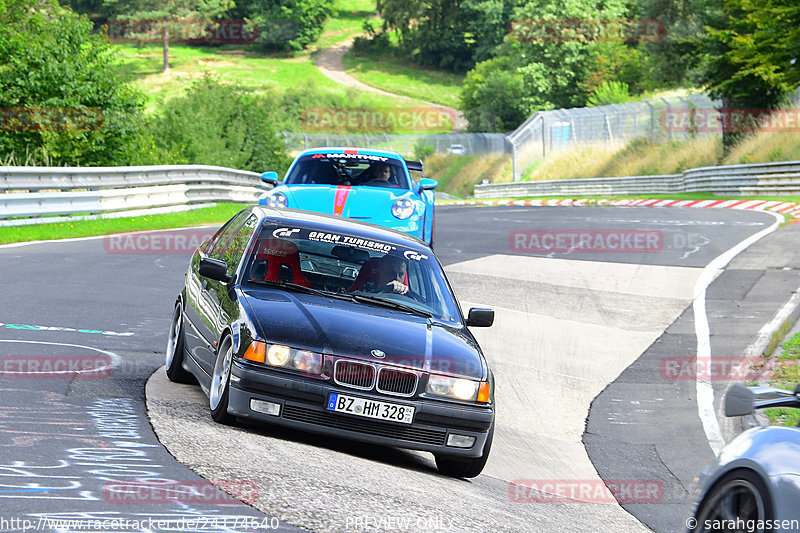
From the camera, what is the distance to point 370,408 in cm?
632

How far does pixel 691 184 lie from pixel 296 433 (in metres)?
36.0

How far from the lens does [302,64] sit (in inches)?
5719

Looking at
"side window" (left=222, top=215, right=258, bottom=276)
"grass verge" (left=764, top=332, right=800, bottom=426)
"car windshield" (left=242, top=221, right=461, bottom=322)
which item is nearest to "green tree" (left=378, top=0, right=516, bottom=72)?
"grass verge" (left=764, top=332, right=800, bottom=426)

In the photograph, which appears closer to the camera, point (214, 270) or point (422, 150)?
point (214, 270)

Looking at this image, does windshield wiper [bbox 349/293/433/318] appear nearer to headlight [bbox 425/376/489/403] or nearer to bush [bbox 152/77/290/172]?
headlight [bbox 425/376/489/403]

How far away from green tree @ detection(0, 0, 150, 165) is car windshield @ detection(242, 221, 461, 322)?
19.5 metres

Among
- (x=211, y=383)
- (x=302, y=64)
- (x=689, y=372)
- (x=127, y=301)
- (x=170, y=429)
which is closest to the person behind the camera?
(x=170, y=429)

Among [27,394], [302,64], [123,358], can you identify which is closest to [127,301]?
[123,358]

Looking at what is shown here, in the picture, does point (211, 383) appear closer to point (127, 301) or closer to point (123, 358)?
point (123, 358)

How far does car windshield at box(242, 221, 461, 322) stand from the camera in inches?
295

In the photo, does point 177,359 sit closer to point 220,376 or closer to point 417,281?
point 220,376

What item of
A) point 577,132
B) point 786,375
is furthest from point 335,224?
point 577,132

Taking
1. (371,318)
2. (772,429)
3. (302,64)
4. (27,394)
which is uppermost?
(772,429)

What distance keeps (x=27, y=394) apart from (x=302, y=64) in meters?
141
